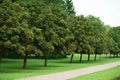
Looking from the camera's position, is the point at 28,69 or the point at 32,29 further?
the point at 28,69

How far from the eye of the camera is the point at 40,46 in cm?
4138

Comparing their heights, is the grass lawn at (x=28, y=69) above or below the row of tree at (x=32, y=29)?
below

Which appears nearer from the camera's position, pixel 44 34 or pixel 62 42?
pixel 44 34

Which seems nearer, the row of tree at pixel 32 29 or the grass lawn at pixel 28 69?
the grass lawn at pixel 28 69

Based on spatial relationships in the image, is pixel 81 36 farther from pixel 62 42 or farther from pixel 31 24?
pixel 31 24

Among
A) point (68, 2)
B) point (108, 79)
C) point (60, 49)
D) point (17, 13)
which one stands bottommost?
point (108, 79)

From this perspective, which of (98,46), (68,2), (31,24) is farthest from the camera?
(68,2)

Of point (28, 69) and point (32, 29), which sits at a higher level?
point (32, 29)

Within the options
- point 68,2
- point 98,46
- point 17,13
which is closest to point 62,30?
point 17,13

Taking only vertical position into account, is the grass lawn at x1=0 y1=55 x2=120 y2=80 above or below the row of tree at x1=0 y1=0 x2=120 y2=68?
below

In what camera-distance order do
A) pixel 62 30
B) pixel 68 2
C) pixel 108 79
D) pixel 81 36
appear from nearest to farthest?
pixel 108 79, pixel 62 30, pixel 81 36, pixel 68 2

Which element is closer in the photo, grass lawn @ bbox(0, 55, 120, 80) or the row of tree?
grass lawn @ bbox(0, 55, 120, 80)

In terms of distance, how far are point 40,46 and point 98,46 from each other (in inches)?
1316

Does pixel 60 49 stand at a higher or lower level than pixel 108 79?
higher
